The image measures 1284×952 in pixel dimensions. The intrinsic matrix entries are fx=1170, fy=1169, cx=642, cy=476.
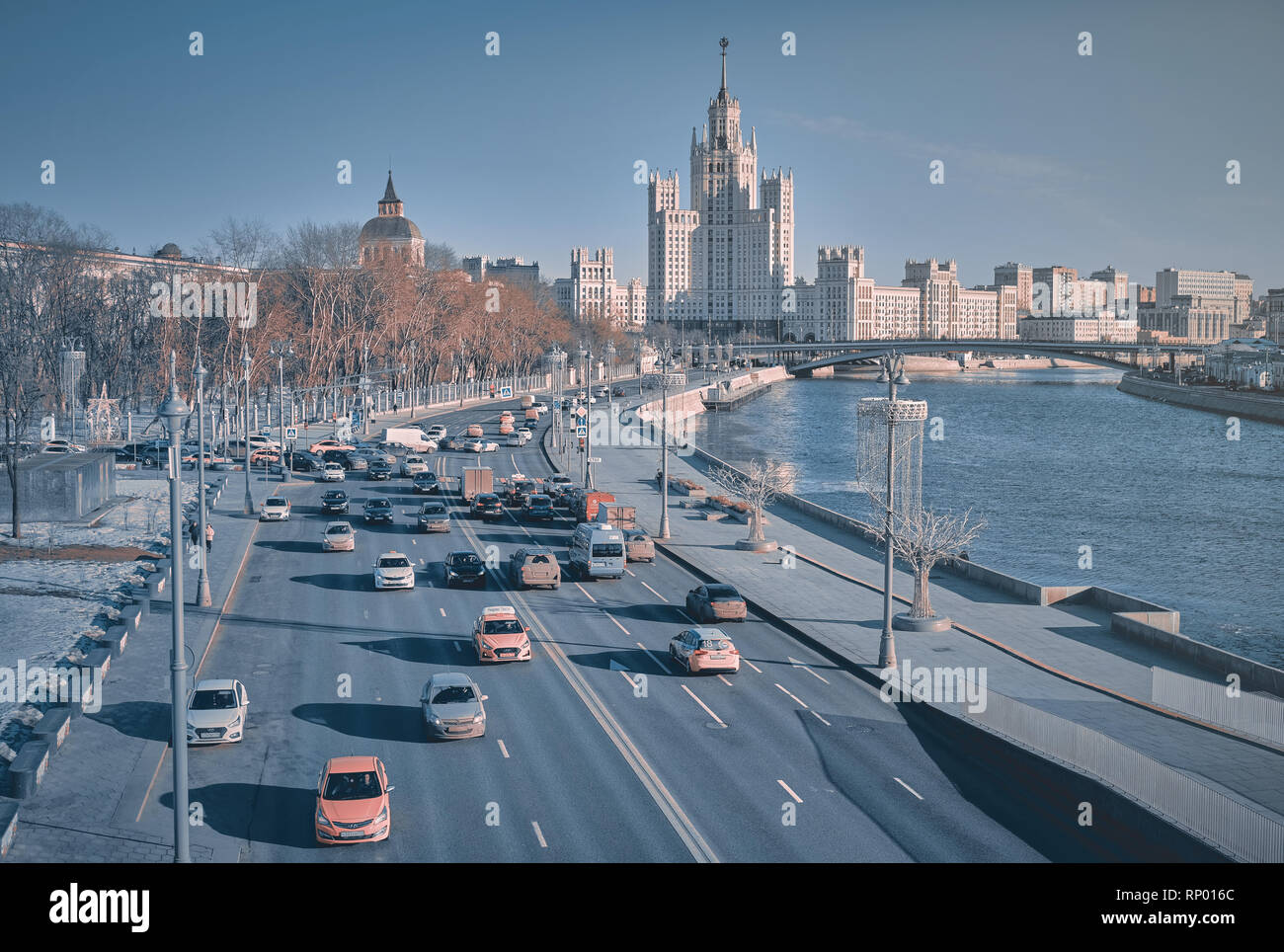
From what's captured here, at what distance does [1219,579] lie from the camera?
144 ft

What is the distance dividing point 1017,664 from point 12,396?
53.0 metres

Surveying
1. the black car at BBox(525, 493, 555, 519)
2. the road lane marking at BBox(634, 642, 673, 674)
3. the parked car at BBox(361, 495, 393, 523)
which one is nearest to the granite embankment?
the black car at BBox(525, 493, 555, 519)

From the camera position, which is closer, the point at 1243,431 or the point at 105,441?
the point at 105,441

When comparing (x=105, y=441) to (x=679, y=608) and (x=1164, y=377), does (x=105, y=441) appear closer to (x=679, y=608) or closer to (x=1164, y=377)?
(x=679, y=608)

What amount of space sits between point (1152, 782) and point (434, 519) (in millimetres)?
29224

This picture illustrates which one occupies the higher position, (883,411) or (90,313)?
(90,313)

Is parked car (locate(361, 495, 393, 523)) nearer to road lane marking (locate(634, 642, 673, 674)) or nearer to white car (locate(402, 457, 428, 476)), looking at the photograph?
white car (locate(402, 457, 428, 476))

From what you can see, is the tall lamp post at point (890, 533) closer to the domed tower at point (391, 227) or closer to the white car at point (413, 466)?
the white car at point (413, 466)

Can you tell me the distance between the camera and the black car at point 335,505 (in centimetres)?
4481

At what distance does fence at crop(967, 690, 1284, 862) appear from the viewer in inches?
533

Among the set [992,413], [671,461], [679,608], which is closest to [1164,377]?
[992,413]

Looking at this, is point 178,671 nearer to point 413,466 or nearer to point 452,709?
point 452,709
